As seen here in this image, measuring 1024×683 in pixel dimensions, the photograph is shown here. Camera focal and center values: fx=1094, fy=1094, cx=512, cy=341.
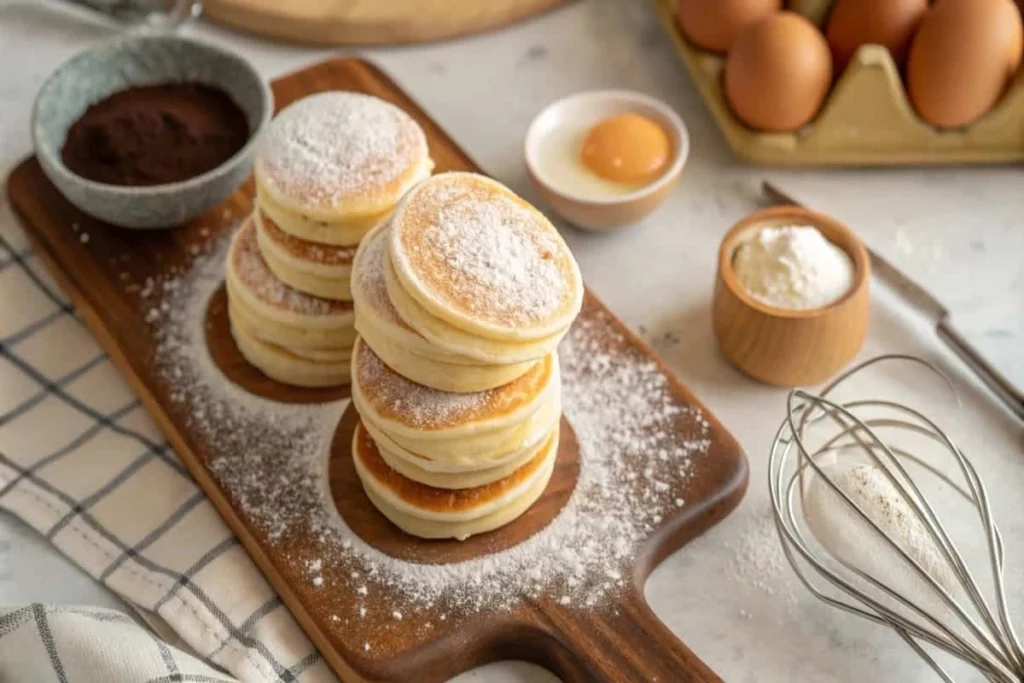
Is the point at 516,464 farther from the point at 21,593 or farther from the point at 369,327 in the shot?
the point at 21,593

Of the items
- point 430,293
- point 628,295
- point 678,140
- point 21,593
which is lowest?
point 21,593

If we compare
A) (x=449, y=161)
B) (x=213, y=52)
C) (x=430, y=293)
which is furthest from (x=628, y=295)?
(x=213, y=52)

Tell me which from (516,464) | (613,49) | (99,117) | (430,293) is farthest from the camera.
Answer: (613,49)

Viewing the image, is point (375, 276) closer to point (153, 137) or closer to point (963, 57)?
point (153, 137)

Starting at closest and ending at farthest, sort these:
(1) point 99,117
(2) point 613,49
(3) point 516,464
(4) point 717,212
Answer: (3) point 516,464
(1) point 99,117
(4) point 717,212
(2) point 613,49

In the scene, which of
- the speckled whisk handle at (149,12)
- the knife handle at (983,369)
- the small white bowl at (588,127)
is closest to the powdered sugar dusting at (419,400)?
the small white bowl at (588,127)

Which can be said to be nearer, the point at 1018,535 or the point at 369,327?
the point at 369,327

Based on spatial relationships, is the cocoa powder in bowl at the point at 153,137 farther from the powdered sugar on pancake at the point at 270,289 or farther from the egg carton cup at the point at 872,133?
the egg carton cup at the point at 872,133
